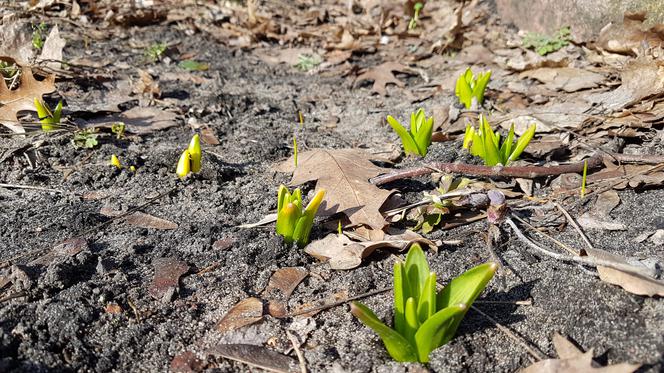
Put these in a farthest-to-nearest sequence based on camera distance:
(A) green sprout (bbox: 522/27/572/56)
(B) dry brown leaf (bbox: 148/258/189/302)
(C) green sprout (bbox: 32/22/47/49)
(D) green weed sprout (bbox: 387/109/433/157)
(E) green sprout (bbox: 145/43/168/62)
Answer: (E) green sprout (bbox: 145/43/168/62), (A) green sprout (bbox: 522/27/572/56), (C) green sprout (bbox: 32/22/47/49), (D) green weed sprout (bbox: 387/109/433/157), (B) dry brown leaf (bbox: 148/258/189/302)

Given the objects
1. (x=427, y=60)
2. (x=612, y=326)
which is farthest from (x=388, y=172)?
(x=427, y=60)

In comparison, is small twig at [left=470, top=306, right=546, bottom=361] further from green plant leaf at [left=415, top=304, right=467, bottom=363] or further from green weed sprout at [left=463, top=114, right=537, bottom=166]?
green weed sprout at [left=463, top=114, right=537, bottom=166]

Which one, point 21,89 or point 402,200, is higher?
point 21,89

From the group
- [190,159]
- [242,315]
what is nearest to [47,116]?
[190,159]

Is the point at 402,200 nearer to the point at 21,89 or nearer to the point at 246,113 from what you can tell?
the point at 246,113

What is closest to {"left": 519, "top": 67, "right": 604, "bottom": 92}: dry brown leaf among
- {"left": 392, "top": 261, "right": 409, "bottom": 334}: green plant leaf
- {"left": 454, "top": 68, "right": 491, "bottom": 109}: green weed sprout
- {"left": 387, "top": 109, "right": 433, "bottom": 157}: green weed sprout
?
{"left": 454, "top": 68, "right": 491, "bottom": 109}: green weed sprout

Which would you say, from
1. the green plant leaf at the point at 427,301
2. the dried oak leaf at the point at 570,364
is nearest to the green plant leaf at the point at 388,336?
the green plant leaf at the point at 427,301
